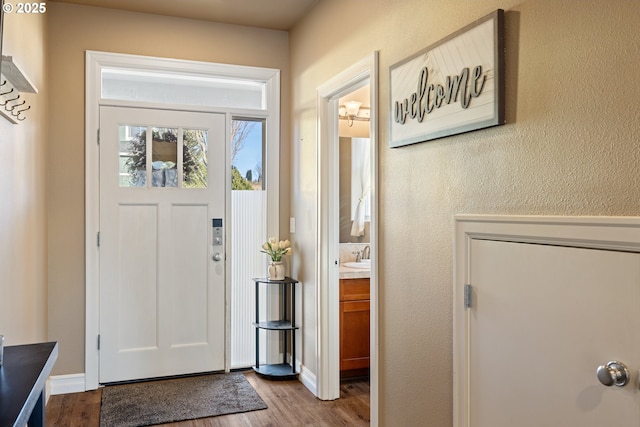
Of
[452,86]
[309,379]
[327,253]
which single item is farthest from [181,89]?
[452,86]

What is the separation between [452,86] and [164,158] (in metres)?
2.42

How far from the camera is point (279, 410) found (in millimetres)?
3109

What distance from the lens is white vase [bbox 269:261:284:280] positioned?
372 cm

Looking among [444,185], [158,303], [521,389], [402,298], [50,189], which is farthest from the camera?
[158,303]

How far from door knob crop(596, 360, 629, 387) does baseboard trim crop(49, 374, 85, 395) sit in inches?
128

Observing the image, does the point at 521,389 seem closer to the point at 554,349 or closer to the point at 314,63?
the point at 554,349

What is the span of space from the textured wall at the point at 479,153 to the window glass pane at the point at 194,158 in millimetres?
1082

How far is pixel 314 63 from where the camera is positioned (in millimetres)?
3490

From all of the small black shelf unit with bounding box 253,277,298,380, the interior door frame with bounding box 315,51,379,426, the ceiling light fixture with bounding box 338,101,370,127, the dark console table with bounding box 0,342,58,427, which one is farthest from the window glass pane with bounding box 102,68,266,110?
the dark console table with bounding box 0,342,58,427

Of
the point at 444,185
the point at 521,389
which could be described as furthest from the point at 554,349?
the point at 444,185

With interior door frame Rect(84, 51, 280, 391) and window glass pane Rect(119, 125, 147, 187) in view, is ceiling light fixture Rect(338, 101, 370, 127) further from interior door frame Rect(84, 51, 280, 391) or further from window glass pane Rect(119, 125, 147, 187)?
window glass pane Rect(119, 125, 147, 187)

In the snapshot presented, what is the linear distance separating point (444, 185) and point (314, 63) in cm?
180

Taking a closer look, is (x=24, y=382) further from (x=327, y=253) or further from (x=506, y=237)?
(x=327, y=253)

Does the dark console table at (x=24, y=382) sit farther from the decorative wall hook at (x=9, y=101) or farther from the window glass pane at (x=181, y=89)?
the window glass pane at (x=181, y=89)
